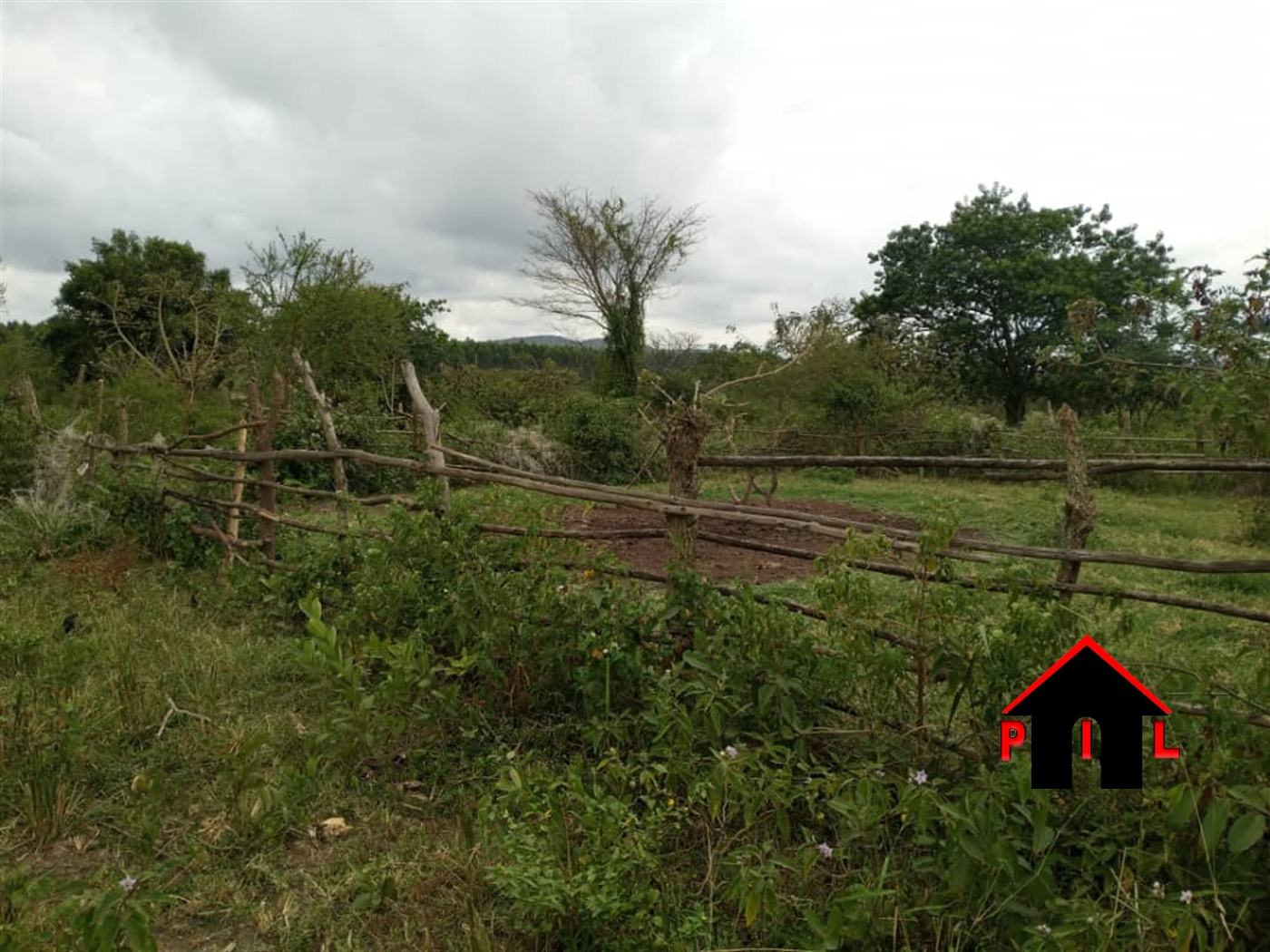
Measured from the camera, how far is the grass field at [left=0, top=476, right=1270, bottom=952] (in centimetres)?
186

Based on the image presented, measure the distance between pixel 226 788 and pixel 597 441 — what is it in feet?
35.1

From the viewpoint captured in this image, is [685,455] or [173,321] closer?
[685,455]

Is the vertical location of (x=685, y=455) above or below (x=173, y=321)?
below

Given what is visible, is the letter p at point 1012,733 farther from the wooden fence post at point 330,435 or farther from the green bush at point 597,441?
the green bush at point 597,441

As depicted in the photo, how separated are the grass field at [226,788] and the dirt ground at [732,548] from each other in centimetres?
141

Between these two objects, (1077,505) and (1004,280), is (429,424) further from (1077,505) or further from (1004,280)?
(1004,280)

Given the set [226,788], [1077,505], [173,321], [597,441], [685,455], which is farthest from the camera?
[173,321]

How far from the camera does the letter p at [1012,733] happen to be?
1851 mm

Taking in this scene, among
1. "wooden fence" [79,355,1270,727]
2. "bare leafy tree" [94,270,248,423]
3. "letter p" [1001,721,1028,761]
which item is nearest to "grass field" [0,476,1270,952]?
"wooden fence" [79,355,1270,727]

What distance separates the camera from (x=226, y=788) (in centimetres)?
244

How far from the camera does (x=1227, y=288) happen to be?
3.31 m

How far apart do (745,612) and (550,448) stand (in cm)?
1062

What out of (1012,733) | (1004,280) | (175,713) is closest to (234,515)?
(175,713)

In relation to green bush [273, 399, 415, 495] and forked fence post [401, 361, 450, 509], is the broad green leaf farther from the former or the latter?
green bush [273, 399, 415, 495]
